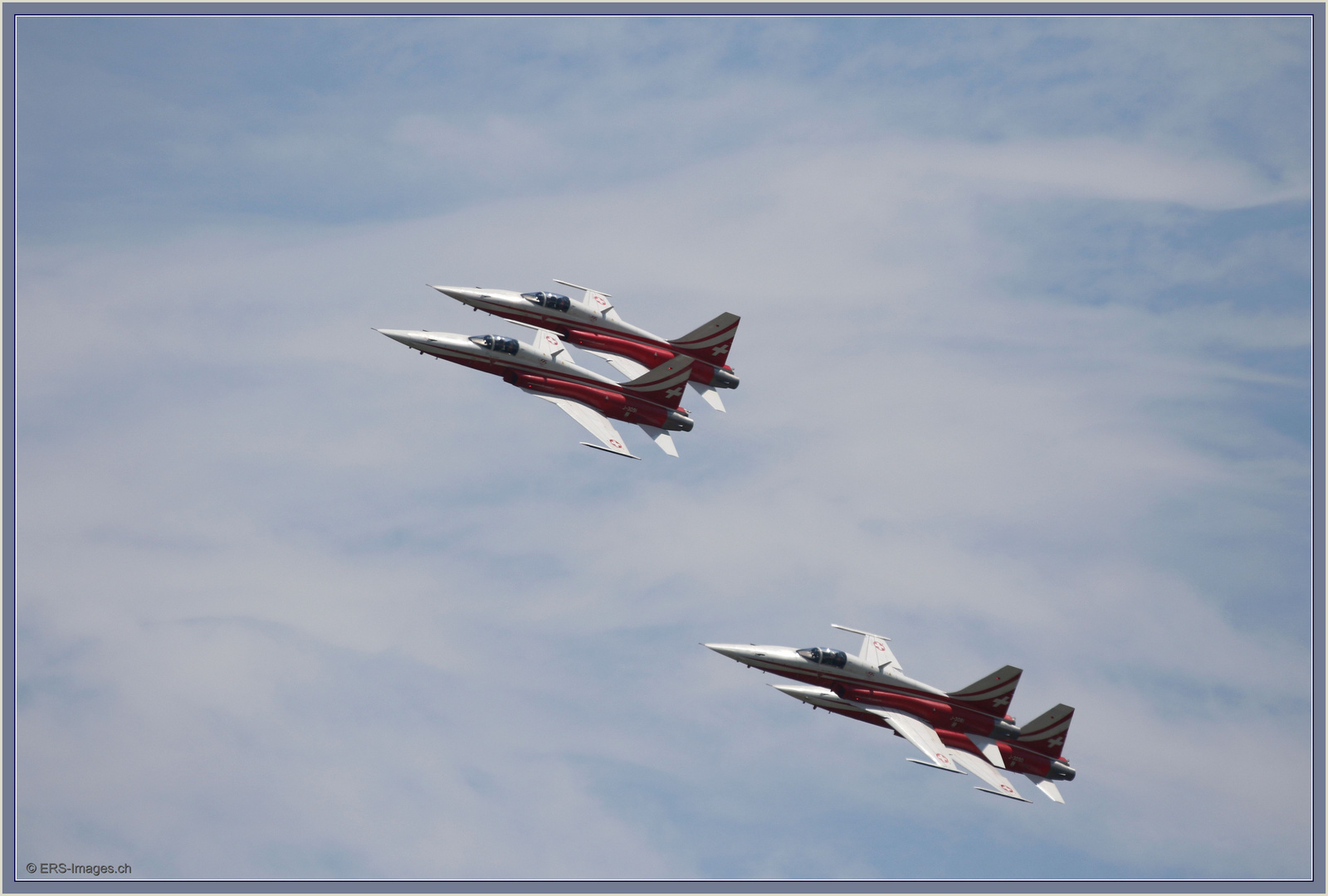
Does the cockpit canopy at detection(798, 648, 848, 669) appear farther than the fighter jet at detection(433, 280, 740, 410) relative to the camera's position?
No

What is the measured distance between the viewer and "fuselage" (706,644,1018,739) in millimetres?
84688

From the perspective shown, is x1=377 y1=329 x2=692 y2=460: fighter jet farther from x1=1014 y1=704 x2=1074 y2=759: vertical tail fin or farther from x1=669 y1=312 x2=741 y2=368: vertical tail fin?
x1=1014 y1=704 x2=1074 y2=759: vertical tail fin

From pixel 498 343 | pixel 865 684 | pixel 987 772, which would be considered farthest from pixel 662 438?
pixel 987 772

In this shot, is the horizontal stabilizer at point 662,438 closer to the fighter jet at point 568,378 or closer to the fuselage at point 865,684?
the fighter jet at point 568,378

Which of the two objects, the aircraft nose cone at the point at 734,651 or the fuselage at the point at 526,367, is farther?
the fuselage at the point at 526,367

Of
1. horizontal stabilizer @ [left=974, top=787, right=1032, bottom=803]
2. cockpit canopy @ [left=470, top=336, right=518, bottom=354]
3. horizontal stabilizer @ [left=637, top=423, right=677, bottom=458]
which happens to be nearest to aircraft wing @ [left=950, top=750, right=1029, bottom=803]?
horizontal stabilizer @ [left=974, top=787, right=1032, bottom=803]

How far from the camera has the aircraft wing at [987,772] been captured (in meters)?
83.6

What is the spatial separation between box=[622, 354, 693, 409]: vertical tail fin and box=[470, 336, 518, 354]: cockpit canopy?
21.1ft

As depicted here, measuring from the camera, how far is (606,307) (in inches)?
3871

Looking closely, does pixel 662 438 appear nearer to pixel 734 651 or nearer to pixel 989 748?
pixel 734 651

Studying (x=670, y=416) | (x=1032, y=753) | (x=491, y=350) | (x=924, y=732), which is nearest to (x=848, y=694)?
(x=924, y=732)

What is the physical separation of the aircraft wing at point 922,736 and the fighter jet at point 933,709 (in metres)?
0.04

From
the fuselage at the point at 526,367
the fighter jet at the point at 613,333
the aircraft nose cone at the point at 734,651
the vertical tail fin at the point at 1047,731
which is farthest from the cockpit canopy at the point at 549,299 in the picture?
the vertical tail fin at the point at 1047,731

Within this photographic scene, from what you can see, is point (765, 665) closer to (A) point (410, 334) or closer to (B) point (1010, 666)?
(B) point (1010, 666)
